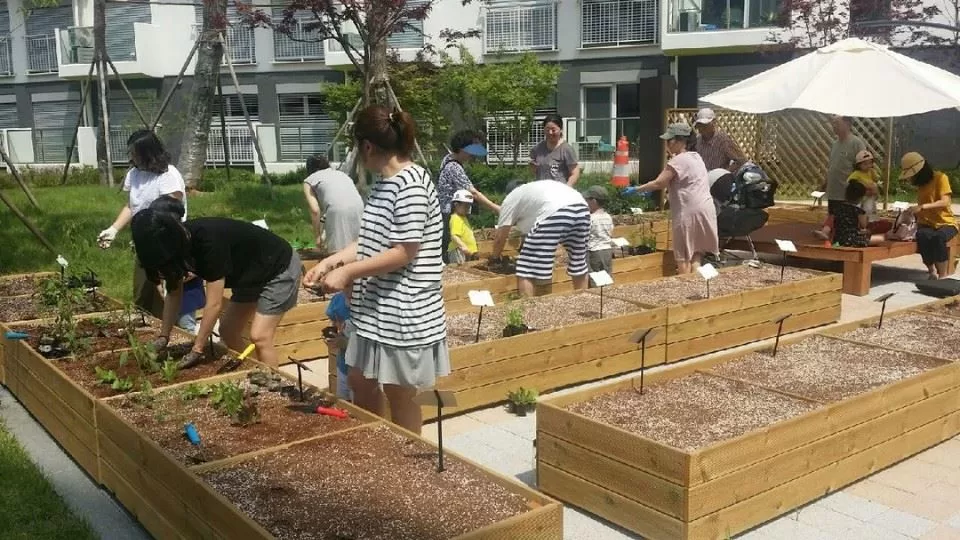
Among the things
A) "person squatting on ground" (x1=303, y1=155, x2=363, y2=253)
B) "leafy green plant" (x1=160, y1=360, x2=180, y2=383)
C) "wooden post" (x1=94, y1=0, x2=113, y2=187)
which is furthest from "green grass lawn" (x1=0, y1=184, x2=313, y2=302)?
"leafy green plant" (x1=160, y1=360, x2=180, y2=383)

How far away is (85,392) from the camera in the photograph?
430 centimetres

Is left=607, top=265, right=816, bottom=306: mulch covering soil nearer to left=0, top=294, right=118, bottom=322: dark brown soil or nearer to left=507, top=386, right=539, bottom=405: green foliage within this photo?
left=507, top=386, right=539, bottom=405: green foliage

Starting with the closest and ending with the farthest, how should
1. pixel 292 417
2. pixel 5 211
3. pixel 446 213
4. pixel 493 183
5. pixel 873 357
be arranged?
pixel 292 417 < pixel 873 357 < pixel 446 213 < pixel 5 211 < pixel 493 183

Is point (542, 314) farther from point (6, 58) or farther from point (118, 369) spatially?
point (6, 58)

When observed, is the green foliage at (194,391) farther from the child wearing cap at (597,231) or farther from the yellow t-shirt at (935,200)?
the yellow t-shirt at (935,200)

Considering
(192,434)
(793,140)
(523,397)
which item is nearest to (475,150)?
(523,397)

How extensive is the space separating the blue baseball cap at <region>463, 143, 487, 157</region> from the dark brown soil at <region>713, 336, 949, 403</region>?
120 inches

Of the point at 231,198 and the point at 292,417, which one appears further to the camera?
the point at 231,198

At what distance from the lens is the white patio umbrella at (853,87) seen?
8570 millimetres

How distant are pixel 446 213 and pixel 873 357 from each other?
3810 mm

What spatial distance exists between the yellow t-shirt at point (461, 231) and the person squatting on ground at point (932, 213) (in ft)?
12.9

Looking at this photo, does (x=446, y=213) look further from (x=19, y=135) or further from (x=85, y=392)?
(x=19, y=135)

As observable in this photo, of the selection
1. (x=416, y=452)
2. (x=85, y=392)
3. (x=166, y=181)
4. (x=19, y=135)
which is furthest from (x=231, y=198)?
(x=19, y=135)

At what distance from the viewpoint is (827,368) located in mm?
4945
